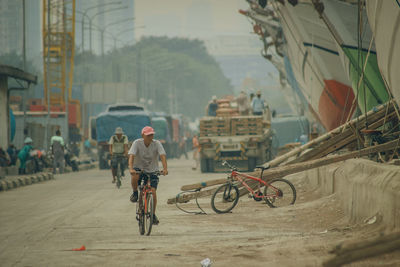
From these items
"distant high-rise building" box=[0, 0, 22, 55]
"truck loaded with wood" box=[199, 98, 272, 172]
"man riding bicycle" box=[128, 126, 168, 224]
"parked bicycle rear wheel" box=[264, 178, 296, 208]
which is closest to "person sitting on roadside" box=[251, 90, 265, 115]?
"truck loaded with wood" box=[199, 98, 272, 172]

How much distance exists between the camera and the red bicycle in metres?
14.2

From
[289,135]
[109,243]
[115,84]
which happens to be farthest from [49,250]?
[115,84]

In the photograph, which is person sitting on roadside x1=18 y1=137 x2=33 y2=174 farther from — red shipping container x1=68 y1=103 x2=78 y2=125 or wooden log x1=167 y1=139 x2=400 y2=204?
red shipping container x1=68 y1=103 x2=78 y2=125

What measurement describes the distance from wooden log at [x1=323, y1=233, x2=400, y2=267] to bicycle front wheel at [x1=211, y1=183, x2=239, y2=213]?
862 cm

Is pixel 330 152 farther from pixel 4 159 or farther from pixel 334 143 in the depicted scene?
pixel 4 159

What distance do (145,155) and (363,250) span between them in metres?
6.46

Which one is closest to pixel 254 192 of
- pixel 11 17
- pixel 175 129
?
pixel 11 17

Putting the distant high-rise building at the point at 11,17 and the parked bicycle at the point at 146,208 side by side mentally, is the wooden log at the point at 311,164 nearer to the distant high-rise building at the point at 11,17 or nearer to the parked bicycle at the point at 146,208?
the parked bicycle at the point at 146,208

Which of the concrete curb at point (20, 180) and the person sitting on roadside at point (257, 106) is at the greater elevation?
the person sitting on roadside at point (257, 106)

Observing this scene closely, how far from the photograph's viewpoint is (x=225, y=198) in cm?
1436

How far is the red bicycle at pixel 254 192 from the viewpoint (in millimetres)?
14242

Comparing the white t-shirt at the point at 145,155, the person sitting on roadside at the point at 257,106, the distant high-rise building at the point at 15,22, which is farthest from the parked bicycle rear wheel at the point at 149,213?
the distant high-rise building at the point at 15,22

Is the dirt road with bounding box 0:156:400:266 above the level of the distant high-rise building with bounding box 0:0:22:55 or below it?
below

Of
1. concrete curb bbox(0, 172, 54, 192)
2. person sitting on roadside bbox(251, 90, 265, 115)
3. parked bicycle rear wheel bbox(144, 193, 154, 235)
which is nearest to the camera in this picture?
parked bicycle rear wheel bbox(144, 193, 154, 235)
